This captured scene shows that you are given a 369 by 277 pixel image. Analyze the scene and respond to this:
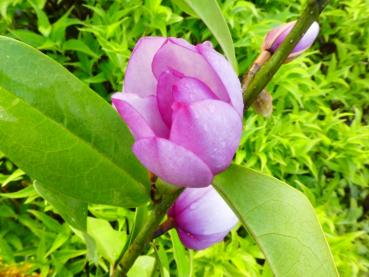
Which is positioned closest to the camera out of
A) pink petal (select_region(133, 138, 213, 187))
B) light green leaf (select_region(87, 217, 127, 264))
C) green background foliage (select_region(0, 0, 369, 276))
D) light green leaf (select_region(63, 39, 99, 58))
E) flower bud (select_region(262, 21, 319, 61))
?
pink petal (select_region(133, 138, 213, 187))

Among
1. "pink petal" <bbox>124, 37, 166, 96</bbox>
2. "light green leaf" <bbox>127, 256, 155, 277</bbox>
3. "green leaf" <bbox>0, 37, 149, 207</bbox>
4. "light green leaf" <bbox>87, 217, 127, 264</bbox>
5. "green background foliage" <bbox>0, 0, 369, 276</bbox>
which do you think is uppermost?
"pink petal" <bbox>124, 37, 166, 96</bbox>

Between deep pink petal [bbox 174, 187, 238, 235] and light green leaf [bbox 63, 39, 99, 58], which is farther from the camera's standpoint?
light green leaf [bbox 63, 39, 99, 58]

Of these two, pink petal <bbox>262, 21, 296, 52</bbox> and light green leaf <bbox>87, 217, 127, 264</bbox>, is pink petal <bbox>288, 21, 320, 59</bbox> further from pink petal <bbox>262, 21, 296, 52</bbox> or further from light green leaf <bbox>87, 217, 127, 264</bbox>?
light green leaf <bbox>87, 217, 127, 264</bbox>

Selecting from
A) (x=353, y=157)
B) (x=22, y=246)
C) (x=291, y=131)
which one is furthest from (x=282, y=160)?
(x=22, y=246)

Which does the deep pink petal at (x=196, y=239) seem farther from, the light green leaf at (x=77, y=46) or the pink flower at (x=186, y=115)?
the light green leaf at (x=77, y=46)

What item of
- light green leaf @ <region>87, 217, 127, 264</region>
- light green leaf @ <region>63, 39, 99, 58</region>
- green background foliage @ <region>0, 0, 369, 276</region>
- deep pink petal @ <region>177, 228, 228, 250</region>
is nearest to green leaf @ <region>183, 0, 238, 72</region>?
deep pink petal @ <region>177, 228, 228, 250</region>

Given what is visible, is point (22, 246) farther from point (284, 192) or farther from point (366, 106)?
point (366, 106)

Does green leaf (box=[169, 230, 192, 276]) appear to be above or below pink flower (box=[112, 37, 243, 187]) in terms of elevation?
below

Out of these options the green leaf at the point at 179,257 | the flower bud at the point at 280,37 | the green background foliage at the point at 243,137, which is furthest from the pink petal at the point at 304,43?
the green background foliage at the point at 243,137

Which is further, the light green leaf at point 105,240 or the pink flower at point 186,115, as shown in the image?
the light green leaf at point 105,240
